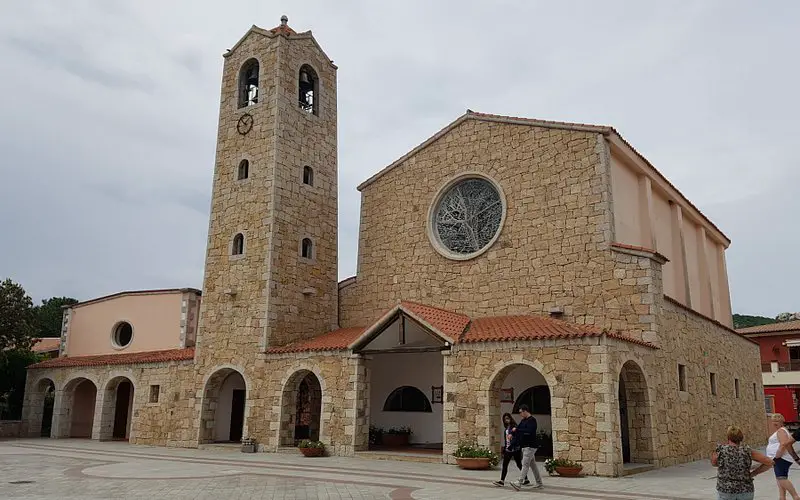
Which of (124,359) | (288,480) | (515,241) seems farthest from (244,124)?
(288,480)

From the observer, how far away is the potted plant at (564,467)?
12711 millimetres

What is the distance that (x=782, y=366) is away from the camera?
33.9 meters

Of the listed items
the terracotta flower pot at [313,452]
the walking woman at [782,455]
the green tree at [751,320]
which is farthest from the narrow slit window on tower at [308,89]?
the green tree at [751,320]

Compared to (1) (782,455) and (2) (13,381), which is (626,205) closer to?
(1) (782,455)

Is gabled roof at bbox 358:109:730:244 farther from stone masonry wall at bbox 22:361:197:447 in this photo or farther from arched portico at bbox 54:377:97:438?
arched portico at bbox 54:377:97:438

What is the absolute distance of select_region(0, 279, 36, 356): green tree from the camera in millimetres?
24250

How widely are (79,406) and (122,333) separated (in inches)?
141

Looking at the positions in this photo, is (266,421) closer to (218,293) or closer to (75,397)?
(218,293)

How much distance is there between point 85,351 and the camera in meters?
25.4

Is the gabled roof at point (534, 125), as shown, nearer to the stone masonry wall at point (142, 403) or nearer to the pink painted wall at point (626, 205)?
the pink painted wall at point (626, 205)

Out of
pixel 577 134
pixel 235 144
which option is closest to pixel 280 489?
pixel 577 134

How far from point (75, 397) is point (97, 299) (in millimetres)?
3979

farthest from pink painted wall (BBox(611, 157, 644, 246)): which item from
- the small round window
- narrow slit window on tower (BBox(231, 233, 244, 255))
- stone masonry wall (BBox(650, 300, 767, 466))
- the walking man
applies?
the small round window

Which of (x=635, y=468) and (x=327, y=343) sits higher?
(x=327, y=343)
